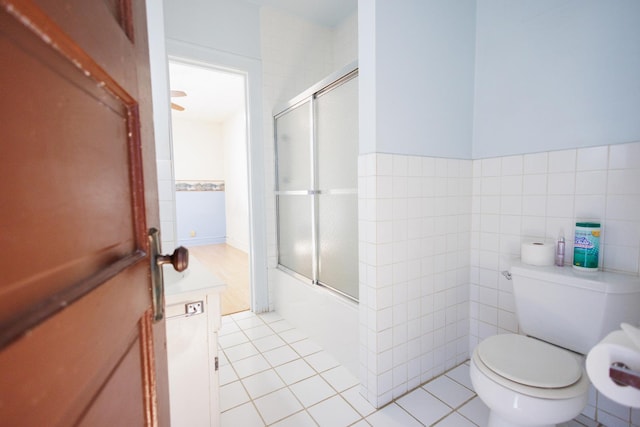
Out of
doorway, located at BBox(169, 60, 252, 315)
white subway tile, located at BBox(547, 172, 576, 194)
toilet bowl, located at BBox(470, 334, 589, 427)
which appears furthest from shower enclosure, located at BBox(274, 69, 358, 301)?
doorway, located at BBox(169, 60, 252, 315)

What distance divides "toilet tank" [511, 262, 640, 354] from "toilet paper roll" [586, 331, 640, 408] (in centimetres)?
69

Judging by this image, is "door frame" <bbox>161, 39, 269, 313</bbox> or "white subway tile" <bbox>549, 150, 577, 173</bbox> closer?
"white subway tile" <bbox>549, 150, 577, 173</bbox>

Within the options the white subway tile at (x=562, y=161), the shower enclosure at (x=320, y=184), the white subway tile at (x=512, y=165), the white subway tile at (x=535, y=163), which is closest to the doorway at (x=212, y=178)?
the shower enclosure at (x=320, y=184)

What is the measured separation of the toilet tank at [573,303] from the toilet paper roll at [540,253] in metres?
0.04

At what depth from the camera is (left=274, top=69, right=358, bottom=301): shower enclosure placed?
1.80 m

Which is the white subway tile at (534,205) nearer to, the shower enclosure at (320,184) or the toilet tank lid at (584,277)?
the toilet tank lid at (584,277)

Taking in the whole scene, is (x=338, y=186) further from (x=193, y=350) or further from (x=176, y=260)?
(x=176, y=260)

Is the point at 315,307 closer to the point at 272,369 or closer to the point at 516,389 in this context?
the point at 272,369

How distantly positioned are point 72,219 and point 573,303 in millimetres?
1716

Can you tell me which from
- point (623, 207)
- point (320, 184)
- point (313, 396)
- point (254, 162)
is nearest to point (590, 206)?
point (623, 207)

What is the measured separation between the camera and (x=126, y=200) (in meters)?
0.46

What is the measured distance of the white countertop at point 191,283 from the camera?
1062 mm

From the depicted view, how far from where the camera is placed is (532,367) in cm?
111

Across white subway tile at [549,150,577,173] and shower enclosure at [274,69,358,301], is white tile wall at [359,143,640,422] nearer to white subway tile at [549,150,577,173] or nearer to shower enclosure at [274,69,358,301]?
white subway tile at [549,150,577,173]
